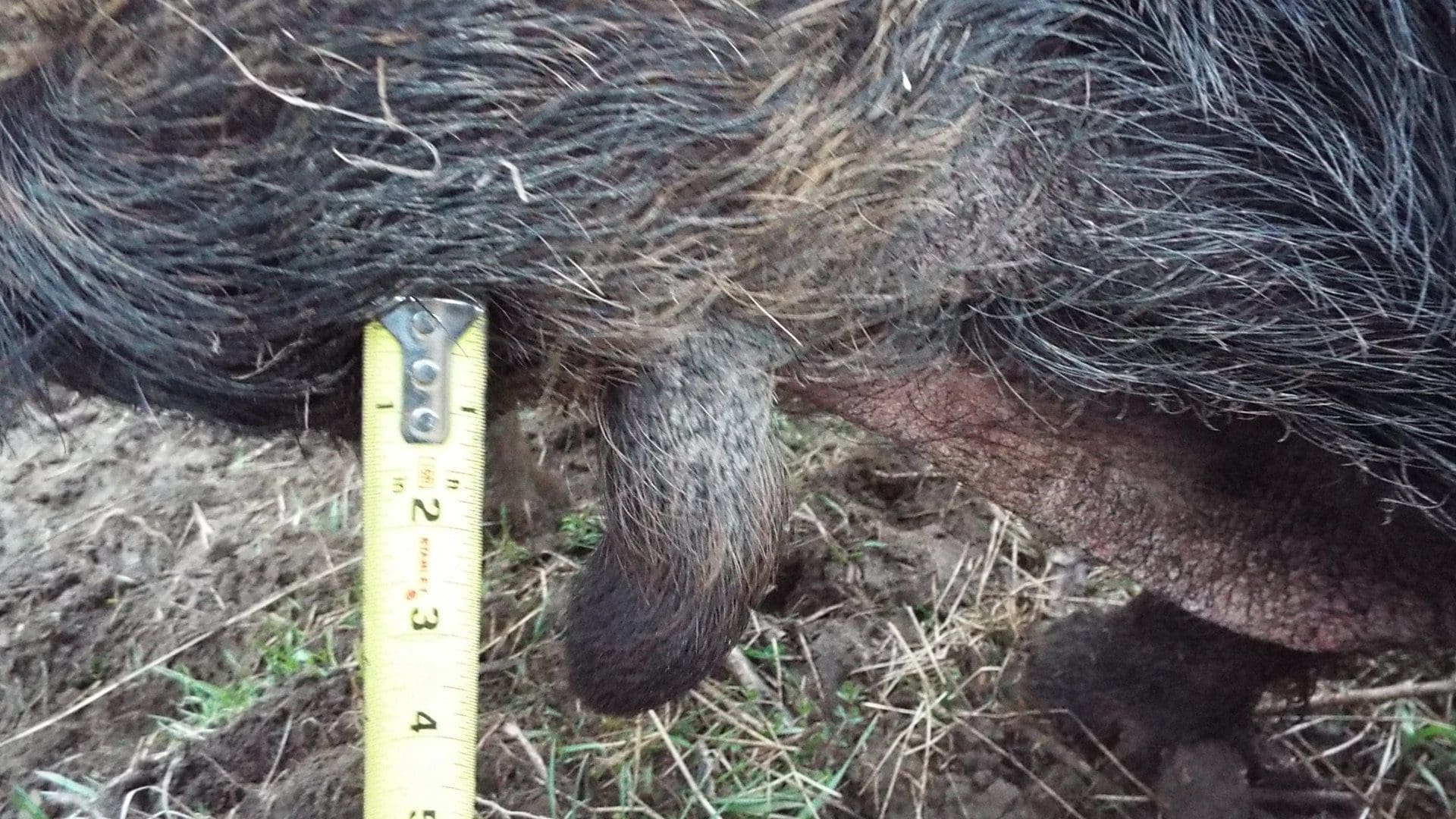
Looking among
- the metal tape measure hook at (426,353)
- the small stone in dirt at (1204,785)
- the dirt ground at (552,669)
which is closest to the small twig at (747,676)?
the dirt ground at (552,669)

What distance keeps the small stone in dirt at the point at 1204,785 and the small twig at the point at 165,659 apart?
1363 millimetres

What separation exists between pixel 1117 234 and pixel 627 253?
442 mm

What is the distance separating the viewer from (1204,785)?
149cm

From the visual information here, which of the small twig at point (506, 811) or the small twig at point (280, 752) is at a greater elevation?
the small twig at point (280, 752)

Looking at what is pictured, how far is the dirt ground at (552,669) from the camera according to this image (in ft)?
5.06

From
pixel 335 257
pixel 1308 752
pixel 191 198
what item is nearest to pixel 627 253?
pixel 335 257

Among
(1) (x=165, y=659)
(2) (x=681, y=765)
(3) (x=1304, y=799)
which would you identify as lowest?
(3) (x=1304, y=799)

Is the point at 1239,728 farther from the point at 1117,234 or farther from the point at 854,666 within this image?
the point at 1117,234

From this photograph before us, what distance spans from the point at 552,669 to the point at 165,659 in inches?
24.3

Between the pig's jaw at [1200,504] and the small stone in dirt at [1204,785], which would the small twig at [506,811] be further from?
the small stone in dirt at [1204,785]

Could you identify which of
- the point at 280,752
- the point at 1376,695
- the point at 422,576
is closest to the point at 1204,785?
the point at 1376,695

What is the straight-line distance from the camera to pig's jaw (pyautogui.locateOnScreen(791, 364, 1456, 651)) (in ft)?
3.68

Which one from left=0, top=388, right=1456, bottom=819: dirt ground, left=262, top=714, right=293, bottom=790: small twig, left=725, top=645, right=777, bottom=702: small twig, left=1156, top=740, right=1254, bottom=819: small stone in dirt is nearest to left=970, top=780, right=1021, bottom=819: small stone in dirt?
left=0, top=388, right=1456, bottom=819: dirt ground

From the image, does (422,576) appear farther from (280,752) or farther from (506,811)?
(280,752)
